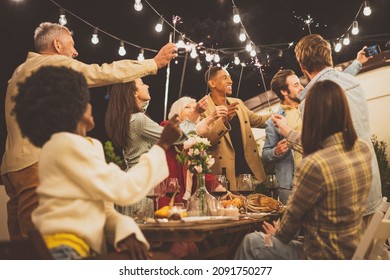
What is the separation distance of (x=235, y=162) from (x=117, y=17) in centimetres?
190

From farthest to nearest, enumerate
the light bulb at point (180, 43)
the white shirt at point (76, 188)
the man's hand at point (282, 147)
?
the light bulb at point (180, 43)
the man's hand at point (282, 147)
the white shirt at point (76, 188)

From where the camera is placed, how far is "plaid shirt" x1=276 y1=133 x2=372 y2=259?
6.68ft

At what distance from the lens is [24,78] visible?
2.55 meters

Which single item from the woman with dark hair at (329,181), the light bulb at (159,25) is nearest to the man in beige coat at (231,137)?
the light bulb at (159,25)

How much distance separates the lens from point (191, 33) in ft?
18.0

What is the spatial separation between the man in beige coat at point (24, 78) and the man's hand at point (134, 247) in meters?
0.74

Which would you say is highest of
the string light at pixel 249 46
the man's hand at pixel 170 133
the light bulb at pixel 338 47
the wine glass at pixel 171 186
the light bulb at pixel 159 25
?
the light bulb at pixel 159 25

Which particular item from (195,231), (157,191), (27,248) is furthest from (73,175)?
(157,191)

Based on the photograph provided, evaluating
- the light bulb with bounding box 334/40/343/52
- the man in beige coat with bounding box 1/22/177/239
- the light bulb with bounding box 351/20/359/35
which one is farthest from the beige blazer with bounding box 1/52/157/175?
the light bulb with bounding box 334/40/343/52

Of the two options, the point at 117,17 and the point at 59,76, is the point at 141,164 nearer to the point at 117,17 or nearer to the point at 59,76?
the point at 59,76

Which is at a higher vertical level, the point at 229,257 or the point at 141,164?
the point at 141,164

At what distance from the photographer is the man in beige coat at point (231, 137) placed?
373 cm

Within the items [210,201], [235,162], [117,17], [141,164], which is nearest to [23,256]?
[141,164]

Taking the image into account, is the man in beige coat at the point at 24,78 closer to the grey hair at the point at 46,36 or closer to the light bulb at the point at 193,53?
the grey hair at the point at 46,36
